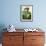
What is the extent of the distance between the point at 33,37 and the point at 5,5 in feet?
4.61

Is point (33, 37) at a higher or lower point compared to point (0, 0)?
lower

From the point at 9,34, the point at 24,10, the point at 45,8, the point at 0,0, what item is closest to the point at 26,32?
the point at 9,34

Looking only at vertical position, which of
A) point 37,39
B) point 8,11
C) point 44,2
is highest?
point 44,2

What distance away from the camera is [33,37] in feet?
12.5

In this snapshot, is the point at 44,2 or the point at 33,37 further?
the point at 44,2

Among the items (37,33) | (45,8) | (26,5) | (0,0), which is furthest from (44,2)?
(0,0)

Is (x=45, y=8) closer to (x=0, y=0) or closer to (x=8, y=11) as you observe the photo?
(x=8, y=11)

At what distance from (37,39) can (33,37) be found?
134 millimetres

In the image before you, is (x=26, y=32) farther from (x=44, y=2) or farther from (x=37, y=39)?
(x=44, y=2)

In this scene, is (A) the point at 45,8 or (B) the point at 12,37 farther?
(A) the point at 45,8

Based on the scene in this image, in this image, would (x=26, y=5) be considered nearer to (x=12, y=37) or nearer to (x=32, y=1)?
(x=32, y=1)

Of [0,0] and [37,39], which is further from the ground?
[0,0]

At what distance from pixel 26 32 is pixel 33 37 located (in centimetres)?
25

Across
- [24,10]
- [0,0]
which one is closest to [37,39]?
[24,10]
